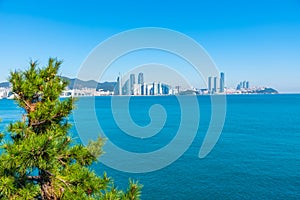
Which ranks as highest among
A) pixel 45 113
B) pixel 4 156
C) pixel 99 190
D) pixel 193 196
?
pixel 45 113

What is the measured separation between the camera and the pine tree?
3.17 meters

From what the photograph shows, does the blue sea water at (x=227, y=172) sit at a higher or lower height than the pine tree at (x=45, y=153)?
lower

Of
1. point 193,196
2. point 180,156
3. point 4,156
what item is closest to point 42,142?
point 4,156

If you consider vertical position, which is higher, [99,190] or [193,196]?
[99,190]

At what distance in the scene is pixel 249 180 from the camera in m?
21.4

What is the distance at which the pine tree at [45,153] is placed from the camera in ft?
10.4

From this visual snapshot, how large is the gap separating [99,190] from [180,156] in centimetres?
2573

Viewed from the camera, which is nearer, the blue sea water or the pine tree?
the pine tree

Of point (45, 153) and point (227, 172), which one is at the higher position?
point (45, 153)

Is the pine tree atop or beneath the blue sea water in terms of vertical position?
atop

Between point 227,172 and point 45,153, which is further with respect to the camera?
point 227,172

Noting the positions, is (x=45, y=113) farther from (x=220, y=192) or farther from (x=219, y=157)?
(x=219, y=157)

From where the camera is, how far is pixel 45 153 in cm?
314

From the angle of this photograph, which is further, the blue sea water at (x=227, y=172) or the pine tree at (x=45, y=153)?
the blue sea water at (x=227, y=172)
